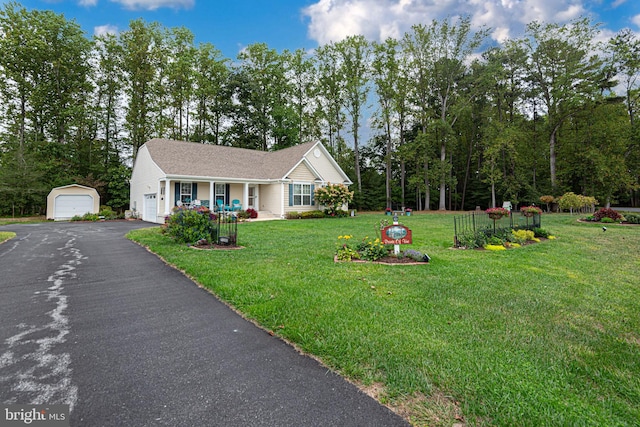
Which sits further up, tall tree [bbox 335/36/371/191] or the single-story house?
tall tree [bbox 335/36/371/191]

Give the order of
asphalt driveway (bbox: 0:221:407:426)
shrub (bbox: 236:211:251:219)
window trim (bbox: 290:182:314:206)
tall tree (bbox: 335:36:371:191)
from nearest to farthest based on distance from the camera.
Answer: asphalt driveway (bbox: 0:221:407:426) < shrub (bbox: 236:211:251:219) < window trim (bbox: 290:182:314:206) < tall tree (bbox: 335:36:371:191)

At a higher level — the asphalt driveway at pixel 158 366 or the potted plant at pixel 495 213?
the potted plant at pixel 495 213

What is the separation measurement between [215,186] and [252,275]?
15.0m

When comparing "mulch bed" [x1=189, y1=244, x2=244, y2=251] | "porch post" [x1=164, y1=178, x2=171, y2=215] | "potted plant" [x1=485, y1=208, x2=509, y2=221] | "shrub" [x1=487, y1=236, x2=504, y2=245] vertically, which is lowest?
"mulch bed" [x1=189, y1=244, x2=244, y2=251]

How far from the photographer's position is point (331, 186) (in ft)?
64.0

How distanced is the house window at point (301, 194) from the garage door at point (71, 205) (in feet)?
46.6

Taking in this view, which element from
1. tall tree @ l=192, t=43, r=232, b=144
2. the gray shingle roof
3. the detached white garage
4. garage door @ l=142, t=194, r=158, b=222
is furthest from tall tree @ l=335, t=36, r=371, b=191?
the detached white garage

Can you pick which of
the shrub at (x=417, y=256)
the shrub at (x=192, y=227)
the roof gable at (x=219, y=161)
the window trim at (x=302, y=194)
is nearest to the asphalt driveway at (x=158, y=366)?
the shrub at (x=192, y=227)

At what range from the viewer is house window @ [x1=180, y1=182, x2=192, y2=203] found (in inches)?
676

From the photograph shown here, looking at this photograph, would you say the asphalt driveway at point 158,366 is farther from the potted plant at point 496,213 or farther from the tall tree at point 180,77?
the tall tree at point 180,77

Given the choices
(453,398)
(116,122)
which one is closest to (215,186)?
(116,122)

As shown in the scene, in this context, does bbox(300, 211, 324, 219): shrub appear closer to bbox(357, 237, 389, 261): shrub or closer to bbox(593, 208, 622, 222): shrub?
bbox(357, 237, 389, 261): shrub

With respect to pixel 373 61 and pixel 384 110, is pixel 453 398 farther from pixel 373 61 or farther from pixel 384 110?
pixel 373 61

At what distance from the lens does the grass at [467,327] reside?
6.48ft
